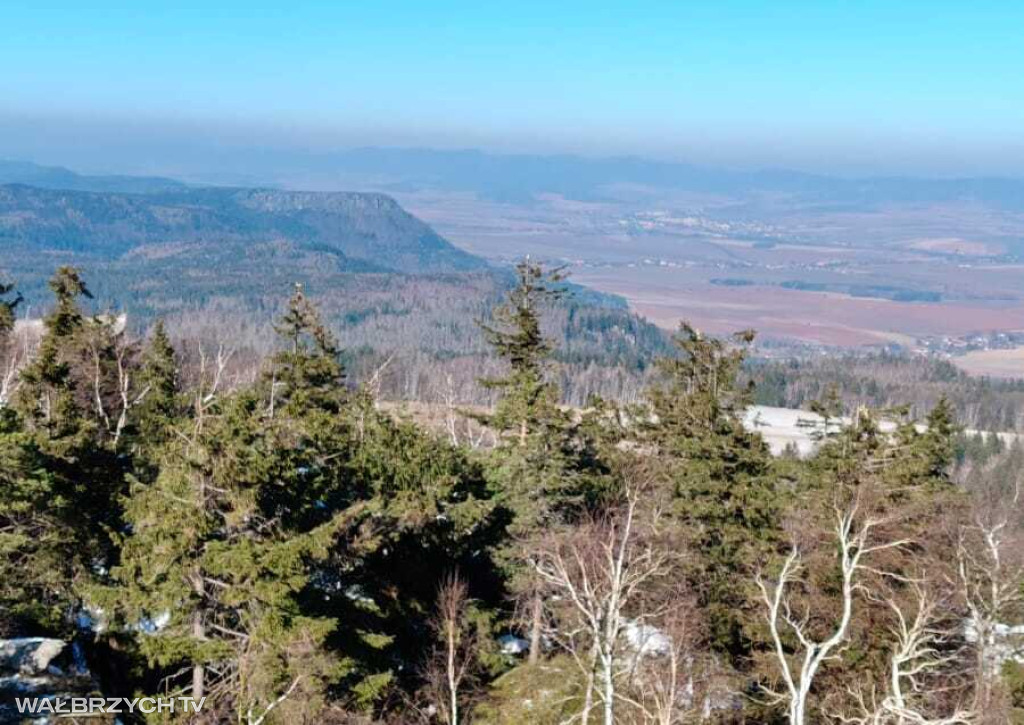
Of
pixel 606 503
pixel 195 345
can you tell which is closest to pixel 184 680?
pixel 606 503

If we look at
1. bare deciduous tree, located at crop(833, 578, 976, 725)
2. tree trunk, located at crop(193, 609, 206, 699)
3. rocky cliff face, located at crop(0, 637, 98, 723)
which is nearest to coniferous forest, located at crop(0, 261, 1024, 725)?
tree trunk, located at crop(193, 609, 206, 699)

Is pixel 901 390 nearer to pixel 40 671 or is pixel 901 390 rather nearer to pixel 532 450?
pixel 532 450

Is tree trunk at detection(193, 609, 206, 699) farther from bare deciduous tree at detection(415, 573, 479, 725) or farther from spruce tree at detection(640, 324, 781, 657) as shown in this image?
spruce tree at detection(640, 324, 781, 657)

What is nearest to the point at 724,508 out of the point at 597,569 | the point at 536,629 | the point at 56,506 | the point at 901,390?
the point at 597,569

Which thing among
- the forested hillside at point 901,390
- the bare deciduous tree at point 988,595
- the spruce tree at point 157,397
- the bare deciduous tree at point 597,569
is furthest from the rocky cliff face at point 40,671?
the forested hillside at point 901,390

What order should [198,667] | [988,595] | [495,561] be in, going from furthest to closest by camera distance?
1. [988,595]
2. [495,561]
3. [198,667]
